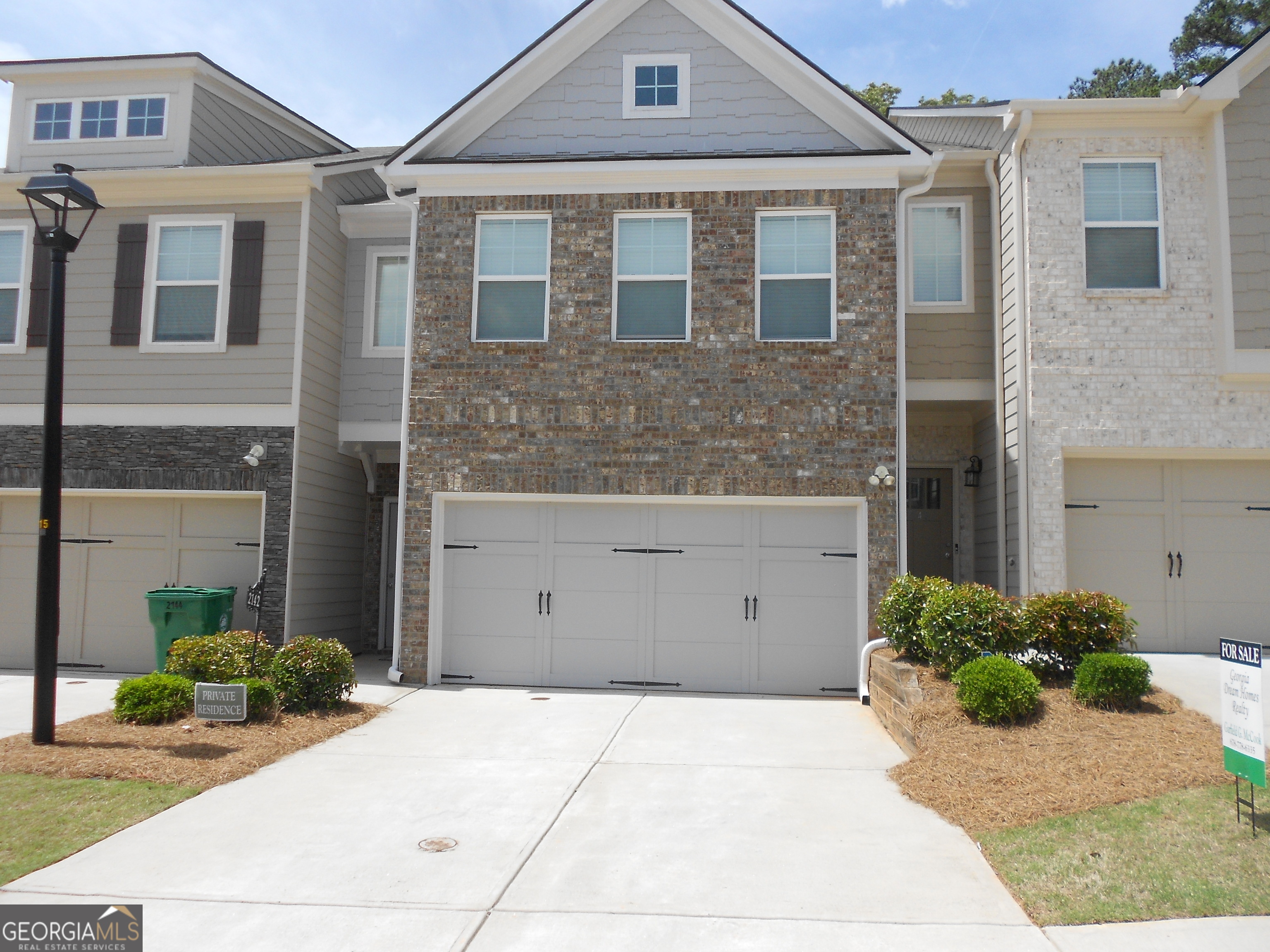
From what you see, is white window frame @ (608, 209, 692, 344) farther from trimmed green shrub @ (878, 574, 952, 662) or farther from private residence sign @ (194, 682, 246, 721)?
private residence sign @ (194, 682, 246, 721)

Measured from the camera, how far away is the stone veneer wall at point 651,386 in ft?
34.8

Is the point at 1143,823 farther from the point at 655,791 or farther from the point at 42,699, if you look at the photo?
the point at 42,699

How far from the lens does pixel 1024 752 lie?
681cm

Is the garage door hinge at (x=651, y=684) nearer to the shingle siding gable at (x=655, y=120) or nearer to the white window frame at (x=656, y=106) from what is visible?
the shingle siding gable at (x=655, y=120)

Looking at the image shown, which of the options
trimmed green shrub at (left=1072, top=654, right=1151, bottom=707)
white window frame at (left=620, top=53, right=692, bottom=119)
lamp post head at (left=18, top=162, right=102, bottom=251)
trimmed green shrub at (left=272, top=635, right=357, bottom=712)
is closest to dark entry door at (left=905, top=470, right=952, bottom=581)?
trimmed green shrub at (left=1072, top=654, right=1151, bottom=707)

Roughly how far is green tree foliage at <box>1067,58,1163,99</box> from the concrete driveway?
73.4ft

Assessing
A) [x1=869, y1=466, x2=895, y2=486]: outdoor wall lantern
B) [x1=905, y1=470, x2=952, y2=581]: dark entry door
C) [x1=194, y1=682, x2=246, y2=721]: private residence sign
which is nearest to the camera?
[x1=194, y1=682, x2=246, y2=721]: private residence sign

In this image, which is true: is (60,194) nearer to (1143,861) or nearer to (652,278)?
(652,278)

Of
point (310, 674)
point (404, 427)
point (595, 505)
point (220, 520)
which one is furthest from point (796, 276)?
point (220, 520)

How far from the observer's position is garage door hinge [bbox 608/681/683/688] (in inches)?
425

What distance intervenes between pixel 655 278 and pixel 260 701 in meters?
6.20

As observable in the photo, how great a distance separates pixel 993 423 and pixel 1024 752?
595 cm

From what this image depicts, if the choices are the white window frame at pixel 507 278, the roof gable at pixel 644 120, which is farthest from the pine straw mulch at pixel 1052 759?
the roof gable at pixel 644 120

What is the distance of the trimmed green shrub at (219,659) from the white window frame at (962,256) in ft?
27.7
